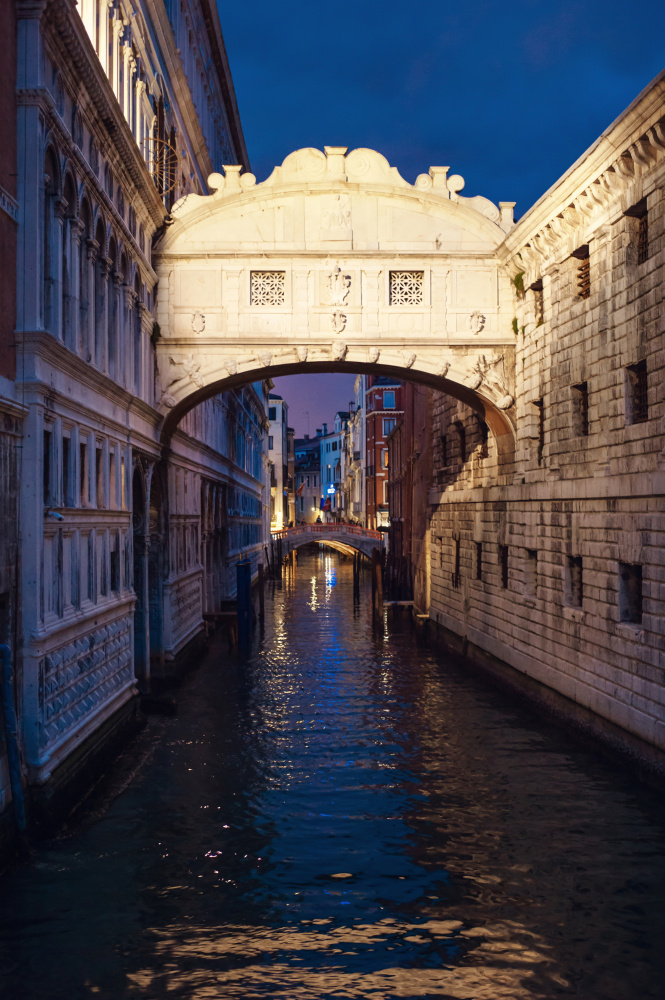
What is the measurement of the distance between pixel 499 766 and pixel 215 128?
21618 mm

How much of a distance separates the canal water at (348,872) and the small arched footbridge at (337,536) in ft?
115

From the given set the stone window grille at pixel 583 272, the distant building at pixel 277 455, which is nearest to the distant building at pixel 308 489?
the distant building at pixel 277 455

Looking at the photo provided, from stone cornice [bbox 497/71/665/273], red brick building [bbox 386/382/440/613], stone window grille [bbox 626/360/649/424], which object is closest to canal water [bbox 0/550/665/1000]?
stone window grille [bbox 626/360/649/424]

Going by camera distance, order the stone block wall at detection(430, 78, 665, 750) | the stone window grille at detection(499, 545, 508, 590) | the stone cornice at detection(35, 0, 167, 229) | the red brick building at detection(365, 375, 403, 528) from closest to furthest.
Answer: the stone cornice at detection(35, 0, 167, 229), the stone block wall at detection(430, 78, 665, 750), the stone window grille at detection(499, 545, 508, 590), the red brick building at detection(365, 375, 403, 528)

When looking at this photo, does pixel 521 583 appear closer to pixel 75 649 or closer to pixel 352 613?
pixel 75 649

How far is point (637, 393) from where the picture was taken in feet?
38.0

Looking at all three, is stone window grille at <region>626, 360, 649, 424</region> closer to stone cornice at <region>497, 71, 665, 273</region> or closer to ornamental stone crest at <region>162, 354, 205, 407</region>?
stone cornice at <region>497, 71, 665, 273</region>

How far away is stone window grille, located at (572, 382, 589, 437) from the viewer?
13596 millimetres

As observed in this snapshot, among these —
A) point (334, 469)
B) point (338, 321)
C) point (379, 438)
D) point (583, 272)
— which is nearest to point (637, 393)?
point (583, 272)

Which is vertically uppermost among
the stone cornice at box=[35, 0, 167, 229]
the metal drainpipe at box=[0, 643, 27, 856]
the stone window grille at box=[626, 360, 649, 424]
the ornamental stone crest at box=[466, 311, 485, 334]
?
the stone cornice at box=[35, 0, 167, 229]

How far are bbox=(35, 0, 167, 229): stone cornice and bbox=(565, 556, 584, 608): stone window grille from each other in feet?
28.2

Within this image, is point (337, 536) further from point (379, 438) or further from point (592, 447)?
point (592, 447)

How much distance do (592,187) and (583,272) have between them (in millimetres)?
1584

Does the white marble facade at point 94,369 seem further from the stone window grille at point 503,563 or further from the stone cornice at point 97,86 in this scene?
the stone window grille at point 503,563
